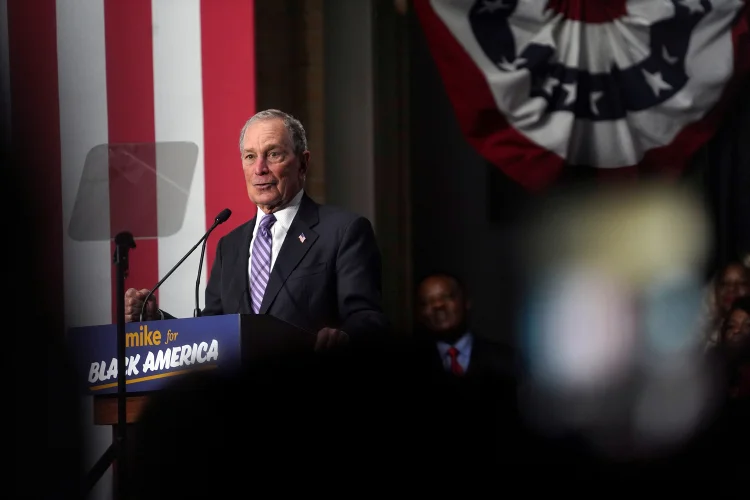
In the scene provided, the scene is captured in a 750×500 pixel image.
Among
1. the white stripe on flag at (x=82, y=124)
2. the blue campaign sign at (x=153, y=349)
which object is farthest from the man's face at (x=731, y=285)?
the blue campaign sign at (x=153, y=349)

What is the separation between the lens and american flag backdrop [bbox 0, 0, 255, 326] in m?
4.29

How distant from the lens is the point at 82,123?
433cm

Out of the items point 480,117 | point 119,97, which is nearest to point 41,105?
point 119,97

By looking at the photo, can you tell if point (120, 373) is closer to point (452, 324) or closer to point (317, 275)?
point (317, 275)

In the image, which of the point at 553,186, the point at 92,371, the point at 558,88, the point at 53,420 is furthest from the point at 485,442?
the point at 553,186

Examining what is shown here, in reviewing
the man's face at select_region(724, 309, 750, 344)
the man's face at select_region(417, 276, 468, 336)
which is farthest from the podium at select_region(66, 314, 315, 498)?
the man's face at select_region(724, 309, 750, 344)

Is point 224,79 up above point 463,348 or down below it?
above

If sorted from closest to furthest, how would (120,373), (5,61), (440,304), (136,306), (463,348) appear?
(120,373), (136,306), (5,61), (463,348), (440,304)

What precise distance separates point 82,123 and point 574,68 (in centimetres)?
211

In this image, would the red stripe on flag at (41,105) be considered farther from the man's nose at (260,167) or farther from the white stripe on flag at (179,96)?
the man's nose at (260,167)

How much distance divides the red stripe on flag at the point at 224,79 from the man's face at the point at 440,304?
3.23 feet

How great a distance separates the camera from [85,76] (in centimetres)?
435

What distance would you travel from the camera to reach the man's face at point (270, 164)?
258 cm

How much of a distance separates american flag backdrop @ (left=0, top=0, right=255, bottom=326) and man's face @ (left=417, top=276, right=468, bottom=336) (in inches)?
37.0
